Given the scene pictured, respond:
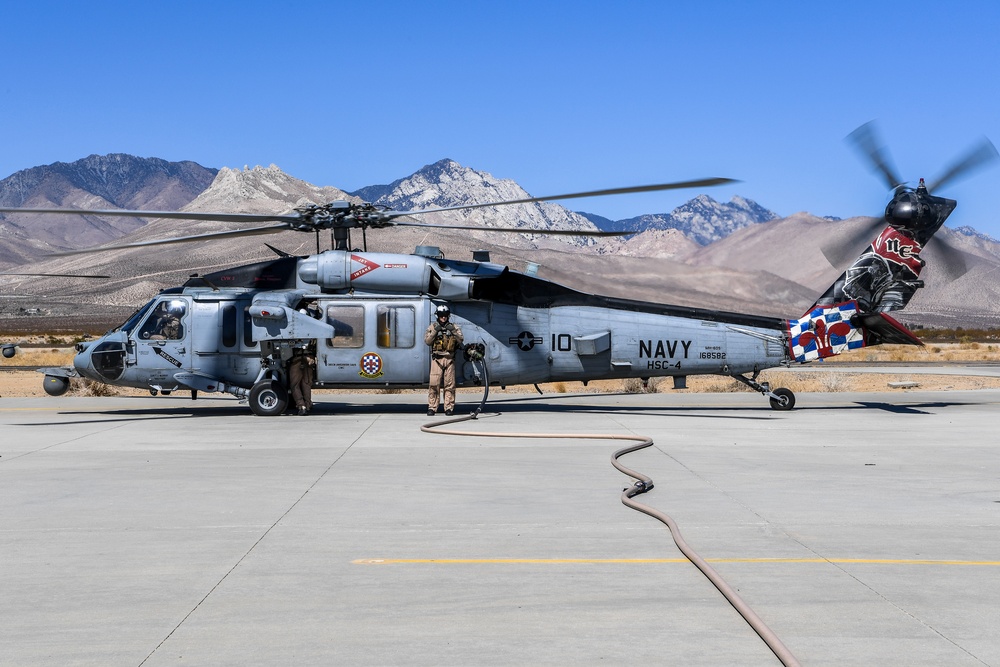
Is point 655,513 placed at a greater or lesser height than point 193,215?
lesser

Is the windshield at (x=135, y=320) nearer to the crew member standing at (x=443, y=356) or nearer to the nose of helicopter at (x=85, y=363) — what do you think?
the nose of helicopter at (x=85, y=363)

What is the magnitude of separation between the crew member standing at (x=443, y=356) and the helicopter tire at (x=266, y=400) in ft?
8.59

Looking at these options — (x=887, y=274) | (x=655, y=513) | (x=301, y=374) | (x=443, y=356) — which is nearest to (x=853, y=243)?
(x=887, y=274)

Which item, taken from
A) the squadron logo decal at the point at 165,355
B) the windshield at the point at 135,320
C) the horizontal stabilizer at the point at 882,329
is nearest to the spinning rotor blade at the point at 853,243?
the horizontal stabilizer at the point at 882,329

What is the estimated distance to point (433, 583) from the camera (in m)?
6.18

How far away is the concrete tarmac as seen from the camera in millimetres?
5070

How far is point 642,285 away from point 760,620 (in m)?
148

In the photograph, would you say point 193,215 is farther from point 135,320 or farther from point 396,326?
point 396,326

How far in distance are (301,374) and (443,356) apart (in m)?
2.54

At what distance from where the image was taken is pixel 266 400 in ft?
57.1

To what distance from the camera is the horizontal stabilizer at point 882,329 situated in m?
17.9

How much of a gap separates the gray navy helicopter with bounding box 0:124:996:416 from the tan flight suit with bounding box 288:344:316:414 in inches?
5.1

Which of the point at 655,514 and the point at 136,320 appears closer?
the point at 655,514

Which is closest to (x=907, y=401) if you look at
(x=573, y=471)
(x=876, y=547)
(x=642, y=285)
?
(x=573, y=471)
